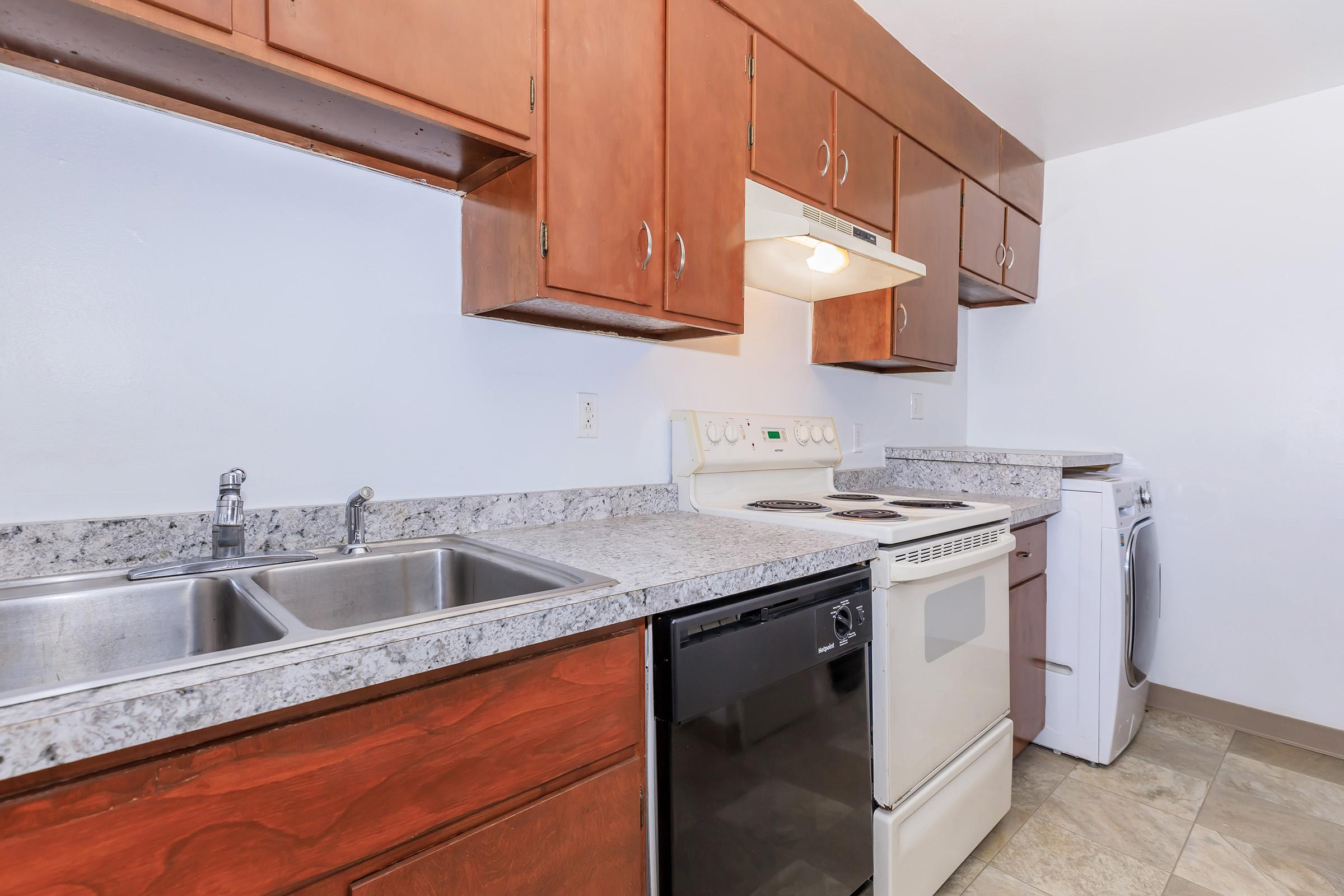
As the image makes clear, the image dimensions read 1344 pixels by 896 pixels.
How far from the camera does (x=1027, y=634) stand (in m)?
2.21

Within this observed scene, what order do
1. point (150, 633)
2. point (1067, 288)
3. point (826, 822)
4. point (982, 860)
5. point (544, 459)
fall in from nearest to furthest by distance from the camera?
point (150, 633)
point (826, 822)
point (544, 459)
point (982, 860)
point (1067, 288)

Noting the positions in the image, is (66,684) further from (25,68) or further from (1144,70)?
(1144,70)

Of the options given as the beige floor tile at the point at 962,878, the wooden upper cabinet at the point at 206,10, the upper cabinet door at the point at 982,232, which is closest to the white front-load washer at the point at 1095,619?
the beige floor tile at the point at 962,878

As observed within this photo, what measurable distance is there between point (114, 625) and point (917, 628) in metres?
1.48

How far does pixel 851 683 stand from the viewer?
1.34m

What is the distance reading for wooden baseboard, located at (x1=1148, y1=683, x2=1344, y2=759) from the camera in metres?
2.39

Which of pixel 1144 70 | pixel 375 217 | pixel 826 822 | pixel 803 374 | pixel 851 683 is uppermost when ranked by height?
pixel 1144 70

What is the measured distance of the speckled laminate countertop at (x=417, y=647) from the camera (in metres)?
0.55

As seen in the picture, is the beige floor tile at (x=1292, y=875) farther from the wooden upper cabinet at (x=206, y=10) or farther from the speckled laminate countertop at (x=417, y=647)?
the wooden upper cabinet at (x=206, y=10)

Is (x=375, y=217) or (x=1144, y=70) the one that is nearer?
(x=375, y=217)

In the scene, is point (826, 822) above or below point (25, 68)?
below

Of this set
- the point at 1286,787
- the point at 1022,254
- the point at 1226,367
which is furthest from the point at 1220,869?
the point at 1022,254

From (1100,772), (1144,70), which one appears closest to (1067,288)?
(1144,70)

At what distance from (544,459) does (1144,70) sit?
8.17ft
